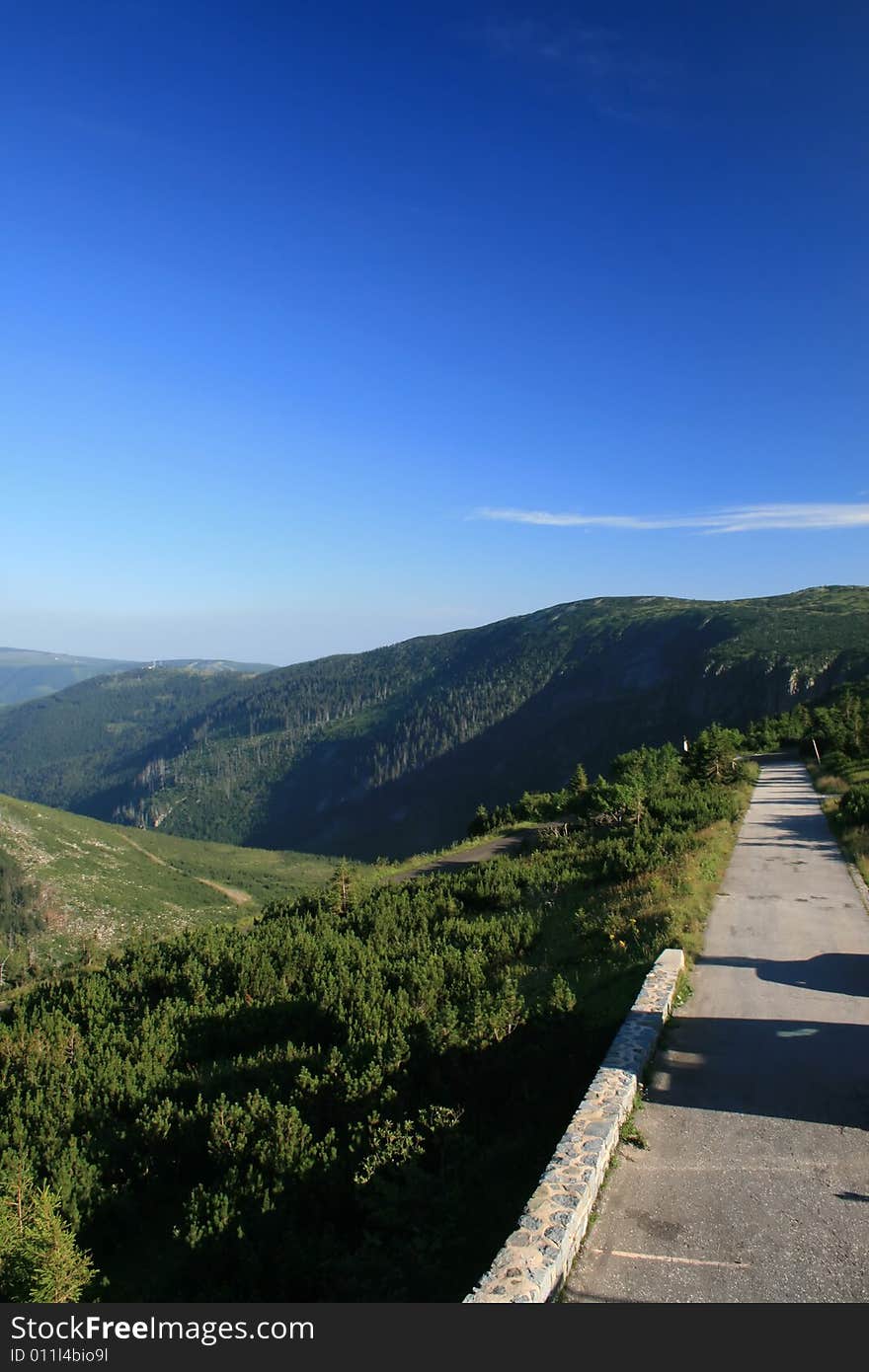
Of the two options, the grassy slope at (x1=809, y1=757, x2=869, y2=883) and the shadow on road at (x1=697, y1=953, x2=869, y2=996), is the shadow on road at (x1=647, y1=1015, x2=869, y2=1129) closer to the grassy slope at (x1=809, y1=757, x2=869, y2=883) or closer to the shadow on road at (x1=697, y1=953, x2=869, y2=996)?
the shadow on road at (x1=697, y1=953, x2=869, y2=996)

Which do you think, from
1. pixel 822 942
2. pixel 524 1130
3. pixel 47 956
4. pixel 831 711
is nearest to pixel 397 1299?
pixel 524 1130

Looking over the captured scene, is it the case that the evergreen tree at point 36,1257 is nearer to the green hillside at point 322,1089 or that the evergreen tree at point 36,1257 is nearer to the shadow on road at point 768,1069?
the green hillside at point 322,1089

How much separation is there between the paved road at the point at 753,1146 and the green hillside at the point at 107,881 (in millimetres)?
70654

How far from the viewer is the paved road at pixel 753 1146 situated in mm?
4648

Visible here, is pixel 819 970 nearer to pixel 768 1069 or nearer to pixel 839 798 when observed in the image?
pixel 768 1069

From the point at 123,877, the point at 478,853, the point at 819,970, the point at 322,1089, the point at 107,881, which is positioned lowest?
the point at 123,877

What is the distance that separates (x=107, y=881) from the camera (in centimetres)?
11550

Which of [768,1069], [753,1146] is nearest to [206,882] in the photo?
[768,1069]

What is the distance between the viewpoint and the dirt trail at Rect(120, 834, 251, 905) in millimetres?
124000

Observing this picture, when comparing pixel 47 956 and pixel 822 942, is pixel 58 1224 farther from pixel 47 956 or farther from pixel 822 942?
pixel 47 956

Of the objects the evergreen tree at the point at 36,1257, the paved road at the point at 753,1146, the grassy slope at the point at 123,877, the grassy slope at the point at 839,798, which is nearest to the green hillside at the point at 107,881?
the grassy slope at the point at 123,877

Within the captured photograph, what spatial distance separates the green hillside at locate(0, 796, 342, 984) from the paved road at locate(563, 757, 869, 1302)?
70.7 meters

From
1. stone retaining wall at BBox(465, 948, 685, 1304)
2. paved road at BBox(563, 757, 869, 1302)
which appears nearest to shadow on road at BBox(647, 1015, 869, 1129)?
paved road at BBox(563, 757, 869, 1302)

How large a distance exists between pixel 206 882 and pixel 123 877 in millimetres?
15097
